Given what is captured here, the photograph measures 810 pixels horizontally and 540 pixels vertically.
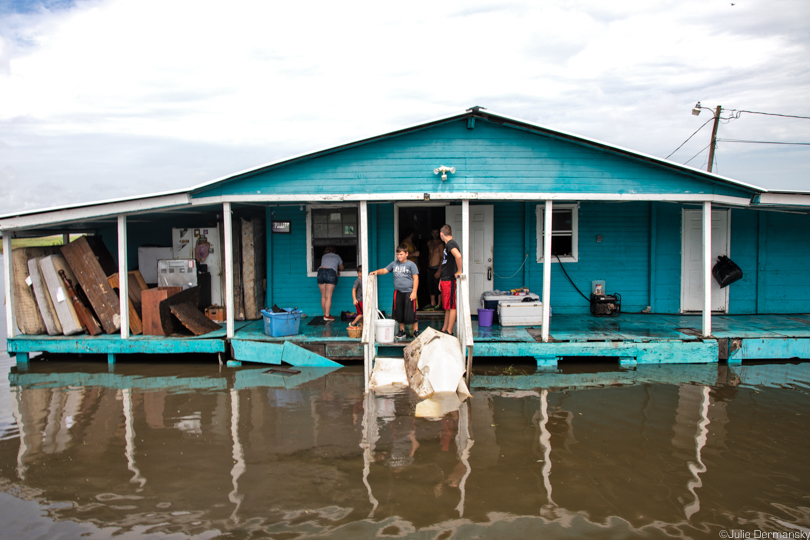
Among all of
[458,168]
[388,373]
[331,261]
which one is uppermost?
[458,168]

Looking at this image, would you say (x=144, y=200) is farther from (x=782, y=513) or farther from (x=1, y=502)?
(x=782, y=513)

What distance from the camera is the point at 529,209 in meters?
10.1

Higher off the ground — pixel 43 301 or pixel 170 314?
pixel 43 301

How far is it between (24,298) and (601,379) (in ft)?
32.9

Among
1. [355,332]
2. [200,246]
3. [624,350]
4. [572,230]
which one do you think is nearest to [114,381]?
[200,246]

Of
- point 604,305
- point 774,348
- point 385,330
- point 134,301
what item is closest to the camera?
point 385,330

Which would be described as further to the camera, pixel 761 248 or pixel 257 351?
pixel 761 248

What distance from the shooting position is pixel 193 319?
8867mm

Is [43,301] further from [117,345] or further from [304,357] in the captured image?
[304,357]

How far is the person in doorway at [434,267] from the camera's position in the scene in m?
9.98

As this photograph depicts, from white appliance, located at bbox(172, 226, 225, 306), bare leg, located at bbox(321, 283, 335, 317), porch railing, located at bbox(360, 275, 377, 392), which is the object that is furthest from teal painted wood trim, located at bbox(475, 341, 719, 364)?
white appliance, located at bbox(172, 226, 225, 306)

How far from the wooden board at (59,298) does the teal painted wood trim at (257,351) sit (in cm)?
314

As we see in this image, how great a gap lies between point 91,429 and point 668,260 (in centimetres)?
1022

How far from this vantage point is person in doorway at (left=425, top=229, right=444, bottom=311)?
9.98 m
